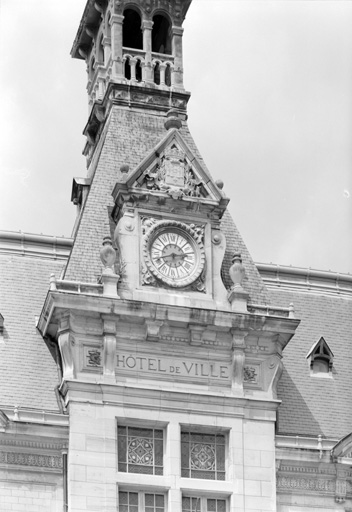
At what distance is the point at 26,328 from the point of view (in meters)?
51.5

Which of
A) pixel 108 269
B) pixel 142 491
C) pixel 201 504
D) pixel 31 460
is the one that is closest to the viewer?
pixel 31 460

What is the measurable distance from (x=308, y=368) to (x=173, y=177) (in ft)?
23.8

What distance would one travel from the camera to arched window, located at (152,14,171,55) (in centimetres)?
5819

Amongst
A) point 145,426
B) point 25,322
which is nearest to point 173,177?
point 25,322

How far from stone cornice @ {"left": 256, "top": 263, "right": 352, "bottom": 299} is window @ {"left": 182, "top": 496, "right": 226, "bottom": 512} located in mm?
10253

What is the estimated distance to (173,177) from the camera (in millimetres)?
50719

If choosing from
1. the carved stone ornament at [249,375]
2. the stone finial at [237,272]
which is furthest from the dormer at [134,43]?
the carved stone ornament at [249,375]

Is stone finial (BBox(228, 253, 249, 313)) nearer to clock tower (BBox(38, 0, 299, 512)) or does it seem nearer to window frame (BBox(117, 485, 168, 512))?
clock tower (BBox(38, 0, 299, 512))

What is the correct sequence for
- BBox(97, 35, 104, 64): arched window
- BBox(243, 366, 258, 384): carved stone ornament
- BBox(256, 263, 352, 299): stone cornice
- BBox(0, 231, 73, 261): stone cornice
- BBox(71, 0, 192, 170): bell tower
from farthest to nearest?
1. BBox(97, 35, 104, 64): arched window
2. BBox(256, 263, 352, 299): stone cornice
3. BBox(71, 0, 192, 170): bell tower
4. BBox(0, 231, 73, 261): stone cornice
5. BBox(243, 366, 258, 384): carved stone ornament

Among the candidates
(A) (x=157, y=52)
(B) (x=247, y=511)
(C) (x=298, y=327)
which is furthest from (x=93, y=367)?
(A) (x=157, y=52)

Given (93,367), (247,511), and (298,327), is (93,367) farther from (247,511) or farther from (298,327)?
(298,327)

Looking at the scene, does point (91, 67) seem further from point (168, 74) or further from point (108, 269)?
point (108, 269)

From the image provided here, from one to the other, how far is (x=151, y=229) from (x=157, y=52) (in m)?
10.5

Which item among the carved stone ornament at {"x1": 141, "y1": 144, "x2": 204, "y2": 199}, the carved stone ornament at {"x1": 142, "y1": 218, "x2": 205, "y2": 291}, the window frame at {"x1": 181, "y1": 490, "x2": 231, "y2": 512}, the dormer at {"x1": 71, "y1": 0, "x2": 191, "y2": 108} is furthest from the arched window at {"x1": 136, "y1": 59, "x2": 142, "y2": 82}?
the window frame at {"x1": 181, "y1": 490, "x2": 231, "y2": 512}
